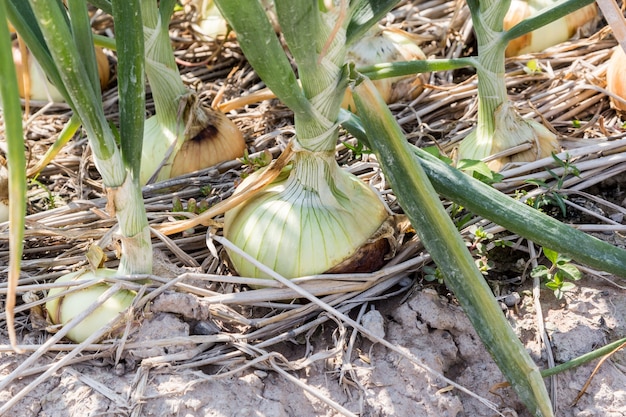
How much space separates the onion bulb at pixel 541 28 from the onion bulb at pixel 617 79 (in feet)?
1.02

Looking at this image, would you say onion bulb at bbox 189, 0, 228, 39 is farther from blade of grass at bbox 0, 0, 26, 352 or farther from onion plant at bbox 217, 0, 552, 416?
blade of grass at bbox 0, 0, 26, 352

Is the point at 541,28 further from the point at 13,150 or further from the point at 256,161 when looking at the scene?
the point at 13,150

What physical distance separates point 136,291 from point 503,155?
2.51 ft

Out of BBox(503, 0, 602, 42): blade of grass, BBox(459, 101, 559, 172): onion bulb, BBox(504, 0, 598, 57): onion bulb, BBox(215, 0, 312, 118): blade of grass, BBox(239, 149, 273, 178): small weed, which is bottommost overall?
BBox(459, 101, 559, 172): onion bulb

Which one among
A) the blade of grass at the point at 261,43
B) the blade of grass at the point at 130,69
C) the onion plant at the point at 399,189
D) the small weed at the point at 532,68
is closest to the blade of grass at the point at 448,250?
the onion plant at the point at 399,189

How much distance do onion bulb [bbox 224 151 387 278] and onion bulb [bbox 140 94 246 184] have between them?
0.35 meters

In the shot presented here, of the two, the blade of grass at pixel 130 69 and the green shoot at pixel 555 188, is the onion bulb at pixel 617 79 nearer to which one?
the green shoot at pixel 555 188

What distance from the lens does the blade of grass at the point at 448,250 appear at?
94cm

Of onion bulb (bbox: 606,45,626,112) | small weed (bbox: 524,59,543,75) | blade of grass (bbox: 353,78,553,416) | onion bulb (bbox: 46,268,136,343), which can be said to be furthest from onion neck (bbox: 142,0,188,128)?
onion bulb (bbox: 606,45,626,112)

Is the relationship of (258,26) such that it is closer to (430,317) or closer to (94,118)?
(94,118)

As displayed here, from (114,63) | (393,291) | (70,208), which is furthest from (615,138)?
(114,63)

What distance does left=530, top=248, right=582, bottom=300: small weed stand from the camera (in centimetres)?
115

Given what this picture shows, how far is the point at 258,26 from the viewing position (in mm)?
936

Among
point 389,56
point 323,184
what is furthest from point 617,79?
point 323,184
